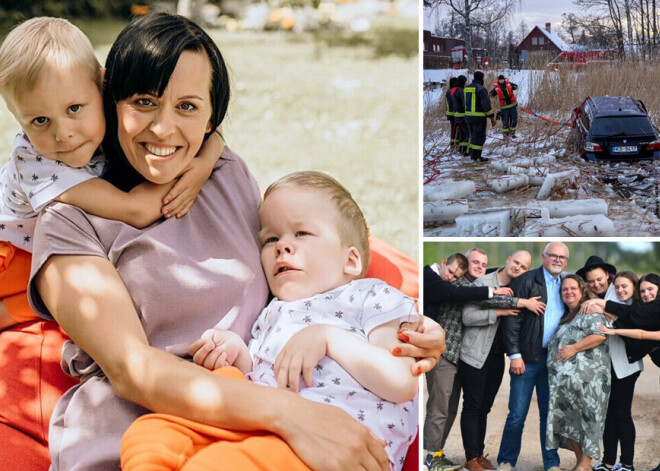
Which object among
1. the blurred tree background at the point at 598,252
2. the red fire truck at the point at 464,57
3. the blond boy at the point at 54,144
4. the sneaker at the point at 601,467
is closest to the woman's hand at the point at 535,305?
the blurred tree background at the point at 598,252

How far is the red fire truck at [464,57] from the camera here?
146 inches

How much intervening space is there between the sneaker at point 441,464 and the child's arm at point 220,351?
1438 millimetres

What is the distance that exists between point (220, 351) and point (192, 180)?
1.99 feet

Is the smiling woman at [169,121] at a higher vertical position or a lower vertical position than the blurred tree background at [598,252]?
higher

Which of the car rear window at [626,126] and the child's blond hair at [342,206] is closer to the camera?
the child's blond hair at [342,206]

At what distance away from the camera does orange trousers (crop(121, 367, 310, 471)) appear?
6.75 feet

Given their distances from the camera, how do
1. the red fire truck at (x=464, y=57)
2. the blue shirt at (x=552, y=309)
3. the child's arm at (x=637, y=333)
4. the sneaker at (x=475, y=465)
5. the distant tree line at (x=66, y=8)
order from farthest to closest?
the distant tree line at (x=66, y=8)
the red fire truck at (x=464, y=57)
the sneaker at (x=475, y=465)
the blue shirt at (x=552, y=309)
the child's arm at (x=637, y=333)

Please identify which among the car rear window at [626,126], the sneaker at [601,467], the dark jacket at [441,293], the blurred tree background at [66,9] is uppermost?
the blurred tree background at [66,9]

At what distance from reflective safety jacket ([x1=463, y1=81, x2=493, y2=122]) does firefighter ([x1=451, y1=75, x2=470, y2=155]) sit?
A: 23 mm

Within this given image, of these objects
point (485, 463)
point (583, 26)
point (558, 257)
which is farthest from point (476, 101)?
point (485, 463)

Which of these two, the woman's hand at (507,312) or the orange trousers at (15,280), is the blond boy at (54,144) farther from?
the woman's hand at (507,312)

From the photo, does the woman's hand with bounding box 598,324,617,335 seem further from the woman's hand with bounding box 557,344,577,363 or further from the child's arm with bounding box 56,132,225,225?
the child's arm with bounding box 56,132,225,225

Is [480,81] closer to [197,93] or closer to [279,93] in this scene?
[197,93]

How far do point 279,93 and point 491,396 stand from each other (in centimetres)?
316
